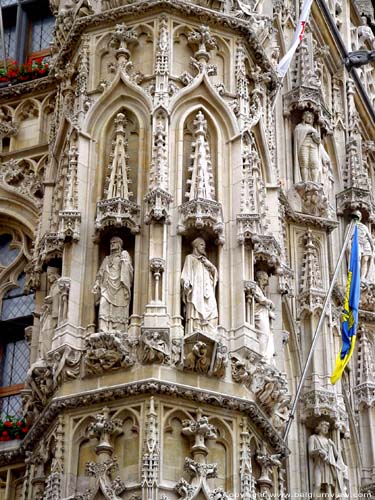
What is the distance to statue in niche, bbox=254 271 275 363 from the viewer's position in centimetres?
2236

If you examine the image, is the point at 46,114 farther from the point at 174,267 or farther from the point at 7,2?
the point at 174,267

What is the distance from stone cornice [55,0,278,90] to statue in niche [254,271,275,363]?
4759mm

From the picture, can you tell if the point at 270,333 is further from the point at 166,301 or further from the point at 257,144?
the point at 257,144

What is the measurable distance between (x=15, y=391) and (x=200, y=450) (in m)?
5.56

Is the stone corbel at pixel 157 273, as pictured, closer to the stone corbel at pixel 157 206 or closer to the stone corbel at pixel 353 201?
the stone corbel at pixel 157 206

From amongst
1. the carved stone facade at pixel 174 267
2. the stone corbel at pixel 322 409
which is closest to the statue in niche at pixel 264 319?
the carved stone facade at pixel 174 267

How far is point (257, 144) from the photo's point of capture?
25.0 m

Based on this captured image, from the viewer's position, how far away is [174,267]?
72.9 feet

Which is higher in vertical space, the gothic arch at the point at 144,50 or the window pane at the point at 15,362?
the gothic arch at the point at 144,50

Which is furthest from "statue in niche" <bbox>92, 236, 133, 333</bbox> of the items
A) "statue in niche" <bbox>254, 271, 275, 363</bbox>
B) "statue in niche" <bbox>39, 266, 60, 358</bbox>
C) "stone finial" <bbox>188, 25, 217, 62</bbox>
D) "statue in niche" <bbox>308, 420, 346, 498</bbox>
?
"statue in niche" <bbox>308, 420, 346, 498</bbox>

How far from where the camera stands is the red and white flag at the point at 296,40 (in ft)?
89.3

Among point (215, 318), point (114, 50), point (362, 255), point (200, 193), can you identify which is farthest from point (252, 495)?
point (362, 255)

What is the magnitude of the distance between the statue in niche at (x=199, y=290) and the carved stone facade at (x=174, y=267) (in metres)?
0.03

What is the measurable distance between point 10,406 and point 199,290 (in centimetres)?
484
